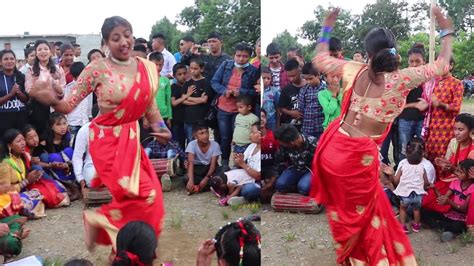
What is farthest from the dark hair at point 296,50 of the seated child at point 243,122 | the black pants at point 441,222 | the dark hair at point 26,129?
the dark hair at point 26,129

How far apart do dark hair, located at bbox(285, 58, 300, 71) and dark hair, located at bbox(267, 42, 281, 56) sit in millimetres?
233

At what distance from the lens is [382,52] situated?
275 cm

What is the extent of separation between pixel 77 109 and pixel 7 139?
70 centimetres

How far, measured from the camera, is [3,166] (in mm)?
3600

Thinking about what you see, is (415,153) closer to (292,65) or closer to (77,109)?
(292,65)

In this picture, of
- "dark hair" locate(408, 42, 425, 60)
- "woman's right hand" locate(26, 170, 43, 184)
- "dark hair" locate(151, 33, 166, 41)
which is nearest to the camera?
"dark hair" locate(151, 33, 166, 41)

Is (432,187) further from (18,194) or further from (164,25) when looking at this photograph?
(18,194)

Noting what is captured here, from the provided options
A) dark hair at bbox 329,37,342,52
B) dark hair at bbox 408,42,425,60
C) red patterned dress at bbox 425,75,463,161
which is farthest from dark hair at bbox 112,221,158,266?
red patterned dress at bbox 425,75,463,161

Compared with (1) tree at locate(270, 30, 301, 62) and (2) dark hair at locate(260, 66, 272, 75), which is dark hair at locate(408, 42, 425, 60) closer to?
(1) tree at locate(270, 30, 301, 62)

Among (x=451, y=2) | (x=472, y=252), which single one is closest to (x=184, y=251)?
(x=472, y=252)

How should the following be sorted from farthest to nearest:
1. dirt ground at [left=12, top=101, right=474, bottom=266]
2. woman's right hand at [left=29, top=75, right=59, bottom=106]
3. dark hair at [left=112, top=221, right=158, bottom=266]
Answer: dirt ground at [left=12, top=101, right=474, bottom=266] → woman's right hand at [left=29, top=75, right=59, bottom=106] → dark hair at [left=112, top=221, right=158, bottom=266]

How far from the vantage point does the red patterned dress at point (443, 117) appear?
165 inches

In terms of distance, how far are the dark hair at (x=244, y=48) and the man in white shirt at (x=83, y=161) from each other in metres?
1.08

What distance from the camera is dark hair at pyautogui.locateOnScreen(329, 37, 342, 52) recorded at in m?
3.27
